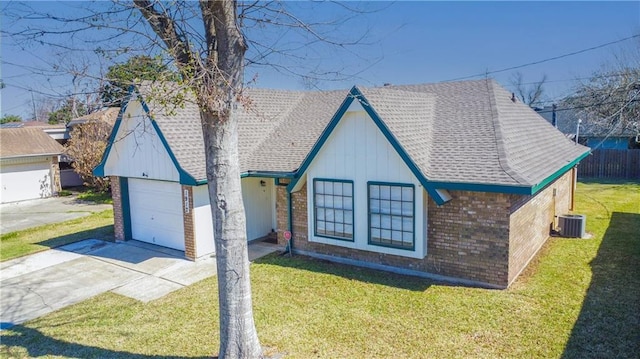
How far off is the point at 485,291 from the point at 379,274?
2449 millimetres

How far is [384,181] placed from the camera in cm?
1070

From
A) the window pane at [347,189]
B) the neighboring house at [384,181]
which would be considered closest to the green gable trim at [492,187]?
the neighboring house at [384,181]

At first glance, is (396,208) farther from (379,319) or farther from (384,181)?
(379,319)

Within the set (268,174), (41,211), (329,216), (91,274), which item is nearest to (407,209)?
(329,216)

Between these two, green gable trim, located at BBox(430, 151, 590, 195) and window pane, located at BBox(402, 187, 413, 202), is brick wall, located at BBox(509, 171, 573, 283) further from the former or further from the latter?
window pane, located at BBox(402, 187, 413, 202)

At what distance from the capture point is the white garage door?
24.9 metres

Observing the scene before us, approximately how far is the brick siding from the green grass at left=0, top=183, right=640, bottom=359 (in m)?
0.44

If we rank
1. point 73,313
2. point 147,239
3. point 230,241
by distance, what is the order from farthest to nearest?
point 147,239
point 73,313
point 230,241

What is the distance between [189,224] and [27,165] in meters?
19.0

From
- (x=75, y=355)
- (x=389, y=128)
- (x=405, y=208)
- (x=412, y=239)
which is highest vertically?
(x=389, y=128)

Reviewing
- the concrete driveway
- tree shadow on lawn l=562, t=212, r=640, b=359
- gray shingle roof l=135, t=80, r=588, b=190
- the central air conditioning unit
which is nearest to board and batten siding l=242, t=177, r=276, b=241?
gray shingle roof l=135, t=80, r=588, b=190

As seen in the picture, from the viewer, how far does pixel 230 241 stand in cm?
607

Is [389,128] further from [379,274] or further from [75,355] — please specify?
[75,355]

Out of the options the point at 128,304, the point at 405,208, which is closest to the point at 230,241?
the point at 128,304
